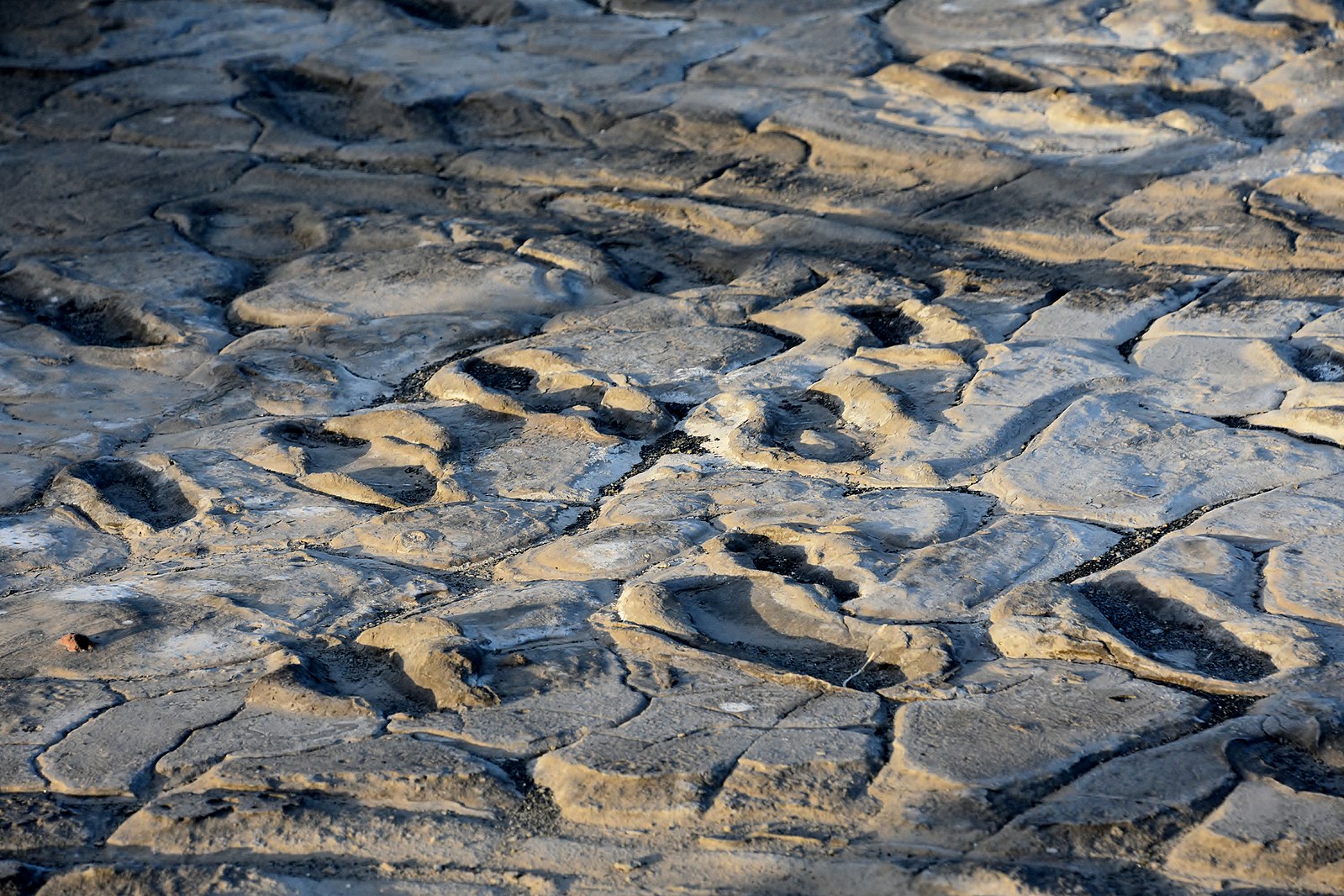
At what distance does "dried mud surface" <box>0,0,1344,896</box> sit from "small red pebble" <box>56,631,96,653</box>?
0.02 meters

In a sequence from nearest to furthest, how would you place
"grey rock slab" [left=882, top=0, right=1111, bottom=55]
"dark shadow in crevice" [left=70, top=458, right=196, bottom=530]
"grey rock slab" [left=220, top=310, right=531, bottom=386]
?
"dark shadow in crevice" [left=70, top=458, right=196, bottom=530] < "grey rock slab" [left=220, top=310, right=531, bottom=386] < "grey rock slab" [left=882, top=0, right=1111, bottom=55]

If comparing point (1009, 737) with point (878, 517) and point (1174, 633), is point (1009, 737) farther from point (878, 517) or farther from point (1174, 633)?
point (878, 517)

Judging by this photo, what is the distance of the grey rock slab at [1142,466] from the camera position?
10.5 feet

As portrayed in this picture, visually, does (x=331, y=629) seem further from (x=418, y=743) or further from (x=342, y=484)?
(x=342, y=484)

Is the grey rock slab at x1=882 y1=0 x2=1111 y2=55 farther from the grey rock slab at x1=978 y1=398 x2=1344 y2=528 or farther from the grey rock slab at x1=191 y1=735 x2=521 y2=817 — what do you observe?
the grey rock slab at x1=191 y1=735 x2=521 y2=817

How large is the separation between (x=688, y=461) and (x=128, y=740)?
1.59m

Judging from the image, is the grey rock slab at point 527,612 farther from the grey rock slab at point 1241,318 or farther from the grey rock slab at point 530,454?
the grey rock slab at point 1241,318

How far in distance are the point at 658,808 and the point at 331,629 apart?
937 millimetres

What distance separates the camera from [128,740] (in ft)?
7.84

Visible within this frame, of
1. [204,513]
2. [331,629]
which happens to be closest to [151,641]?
[331,629]

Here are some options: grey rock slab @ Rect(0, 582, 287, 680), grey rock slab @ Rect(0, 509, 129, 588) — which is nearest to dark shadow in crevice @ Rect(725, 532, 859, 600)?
grey rock slab @ Rect(0, 582, 287, 680)

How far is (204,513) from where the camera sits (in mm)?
3342

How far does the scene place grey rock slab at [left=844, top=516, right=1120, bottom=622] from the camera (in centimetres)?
277

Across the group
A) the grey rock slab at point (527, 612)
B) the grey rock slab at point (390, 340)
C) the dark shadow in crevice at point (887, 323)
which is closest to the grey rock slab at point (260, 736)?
the grey rock slab at point (527, 612)
